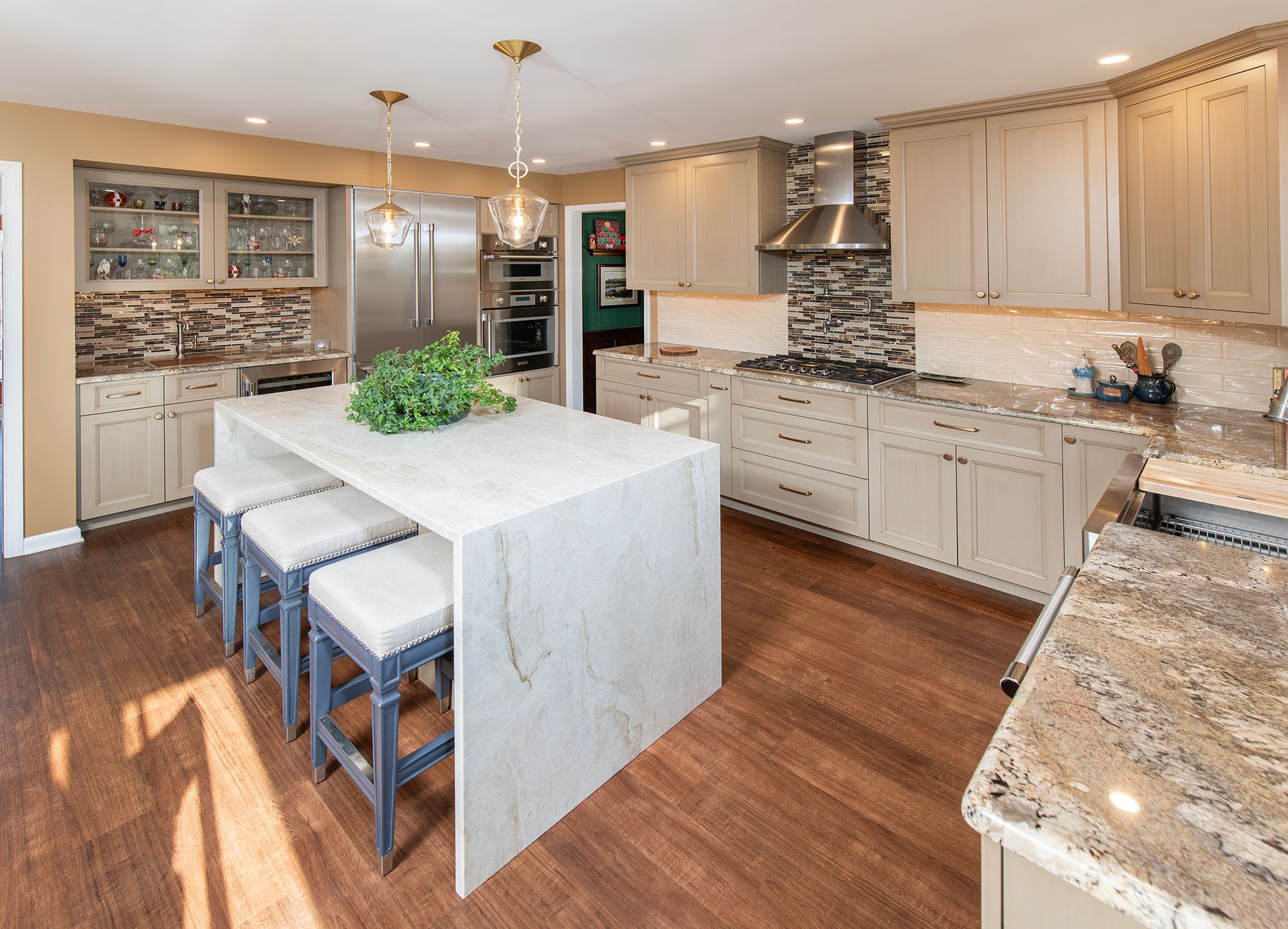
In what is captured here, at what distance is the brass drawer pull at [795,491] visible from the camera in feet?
13.7

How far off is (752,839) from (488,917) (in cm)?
71

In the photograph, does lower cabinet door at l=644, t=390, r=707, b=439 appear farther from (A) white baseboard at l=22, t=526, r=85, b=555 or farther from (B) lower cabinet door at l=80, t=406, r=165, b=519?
(A) white baseboard at l=22, t=526, r=85, b=555

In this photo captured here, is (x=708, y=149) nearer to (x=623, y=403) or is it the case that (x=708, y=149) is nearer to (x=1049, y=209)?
(x=623, y=403)

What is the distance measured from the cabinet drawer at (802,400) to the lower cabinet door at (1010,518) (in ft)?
1.99

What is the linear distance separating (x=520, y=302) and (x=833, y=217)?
9.46ft

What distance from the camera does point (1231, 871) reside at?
670 millimetres

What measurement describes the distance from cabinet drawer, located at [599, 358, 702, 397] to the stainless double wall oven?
1.00 m

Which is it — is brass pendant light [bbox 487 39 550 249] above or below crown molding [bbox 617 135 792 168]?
below

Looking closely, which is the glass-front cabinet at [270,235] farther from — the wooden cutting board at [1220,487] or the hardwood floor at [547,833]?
the wooden cutting board at [1220,487]

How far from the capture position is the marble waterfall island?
70.4 inches

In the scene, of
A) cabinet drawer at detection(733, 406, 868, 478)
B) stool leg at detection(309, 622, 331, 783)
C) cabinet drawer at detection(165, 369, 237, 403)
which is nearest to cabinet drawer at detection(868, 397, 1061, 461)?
cabinet drawer at detection(733, 406, 868, 478)

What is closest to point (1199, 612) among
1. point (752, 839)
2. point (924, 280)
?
point (752, 839)

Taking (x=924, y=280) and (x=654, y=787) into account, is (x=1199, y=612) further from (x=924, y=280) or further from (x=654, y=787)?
(x=924, y=280)

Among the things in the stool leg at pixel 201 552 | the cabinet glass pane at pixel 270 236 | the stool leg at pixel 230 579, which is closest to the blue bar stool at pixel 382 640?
the stool leg at pixel 230 579
